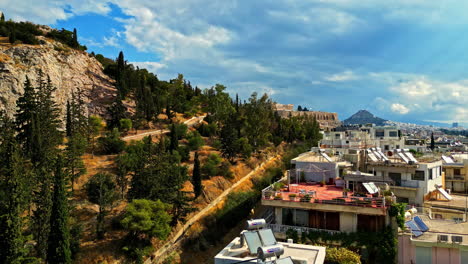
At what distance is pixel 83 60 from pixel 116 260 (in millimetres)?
54641

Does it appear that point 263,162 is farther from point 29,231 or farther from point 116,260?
point 29,231

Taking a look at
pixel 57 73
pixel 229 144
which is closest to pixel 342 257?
pixel 229 144

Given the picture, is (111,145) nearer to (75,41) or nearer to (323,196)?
(323,196)

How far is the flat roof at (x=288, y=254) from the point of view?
42.4 ft

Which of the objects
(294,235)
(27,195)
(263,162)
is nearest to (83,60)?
(263,162)

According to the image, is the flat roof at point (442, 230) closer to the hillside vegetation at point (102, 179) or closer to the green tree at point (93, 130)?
the hillside vegetation at point (102, 179)

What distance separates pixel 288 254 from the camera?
13547mm

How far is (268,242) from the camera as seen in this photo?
12.0 metres

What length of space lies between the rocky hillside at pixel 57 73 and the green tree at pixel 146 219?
107ft

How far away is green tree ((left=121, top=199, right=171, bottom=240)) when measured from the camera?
23758 millimetres

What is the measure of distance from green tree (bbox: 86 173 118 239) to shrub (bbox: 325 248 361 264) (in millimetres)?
19162

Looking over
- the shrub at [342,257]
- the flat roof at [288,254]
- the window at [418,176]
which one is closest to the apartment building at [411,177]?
the window at [418,176]

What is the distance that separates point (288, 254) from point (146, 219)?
14349 mm

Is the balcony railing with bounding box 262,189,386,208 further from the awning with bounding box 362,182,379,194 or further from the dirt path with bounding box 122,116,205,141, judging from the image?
the dirt path with bounding box 122,116,205,141
